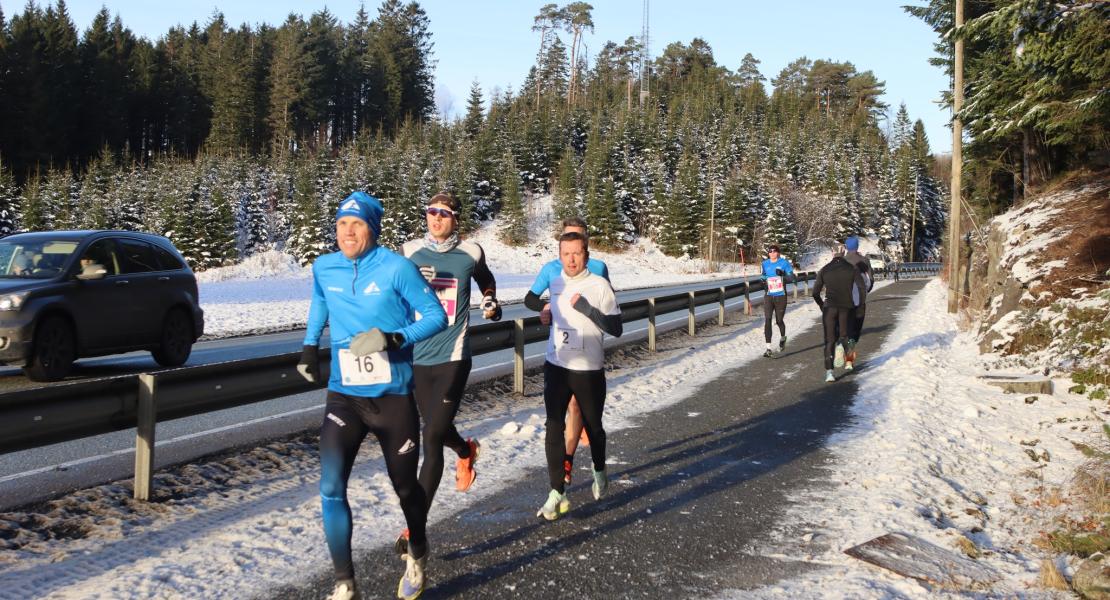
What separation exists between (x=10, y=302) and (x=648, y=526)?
817 cm

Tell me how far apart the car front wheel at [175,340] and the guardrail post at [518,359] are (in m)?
5.07

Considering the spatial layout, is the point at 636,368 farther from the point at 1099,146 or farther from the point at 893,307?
the point at 893,307

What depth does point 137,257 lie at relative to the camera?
11.2 m

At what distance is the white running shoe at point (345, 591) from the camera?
148 inches

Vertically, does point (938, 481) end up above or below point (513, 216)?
below

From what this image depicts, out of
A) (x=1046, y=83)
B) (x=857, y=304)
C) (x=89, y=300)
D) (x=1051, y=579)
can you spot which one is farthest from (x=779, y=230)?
(x=1051, y=579)

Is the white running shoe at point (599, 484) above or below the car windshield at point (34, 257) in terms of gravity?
below

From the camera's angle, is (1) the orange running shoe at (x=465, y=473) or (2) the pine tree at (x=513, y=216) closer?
(1) the orange running shoe at (x=465, y=473)

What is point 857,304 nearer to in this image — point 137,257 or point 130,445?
point 130,445

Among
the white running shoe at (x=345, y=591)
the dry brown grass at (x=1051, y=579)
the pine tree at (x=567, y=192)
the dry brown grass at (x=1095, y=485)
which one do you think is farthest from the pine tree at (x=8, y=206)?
the dry brown grass at (x=1051, y=579)

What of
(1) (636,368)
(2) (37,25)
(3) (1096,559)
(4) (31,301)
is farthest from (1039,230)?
(2) (37,25)

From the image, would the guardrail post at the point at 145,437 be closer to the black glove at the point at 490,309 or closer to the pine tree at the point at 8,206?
the black glove at the point at 490,309

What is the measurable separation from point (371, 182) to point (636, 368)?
68.1 m

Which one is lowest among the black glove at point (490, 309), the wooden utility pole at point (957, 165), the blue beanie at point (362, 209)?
the black glove at point (490, 309)
